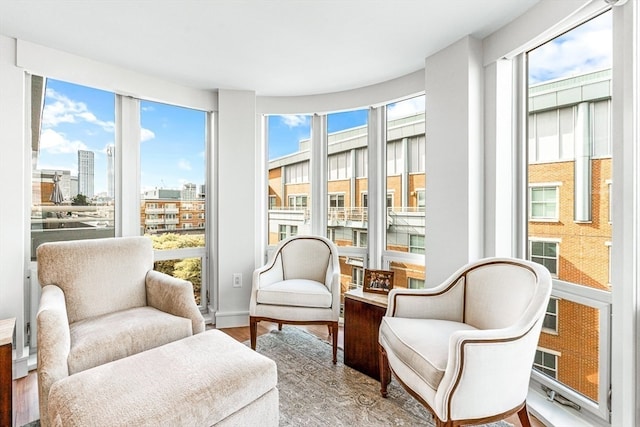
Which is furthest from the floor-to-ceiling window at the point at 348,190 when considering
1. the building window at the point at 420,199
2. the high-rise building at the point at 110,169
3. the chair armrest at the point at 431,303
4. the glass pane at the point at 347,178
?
the high-rise building at the point at 110,169

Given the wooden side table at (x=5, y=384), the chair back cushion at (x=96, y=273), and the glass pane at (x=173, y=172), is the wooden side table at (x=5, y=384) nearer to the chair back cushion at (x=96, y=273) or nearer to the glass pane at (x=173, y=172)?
the chair back cushion at (x=96, y=273)

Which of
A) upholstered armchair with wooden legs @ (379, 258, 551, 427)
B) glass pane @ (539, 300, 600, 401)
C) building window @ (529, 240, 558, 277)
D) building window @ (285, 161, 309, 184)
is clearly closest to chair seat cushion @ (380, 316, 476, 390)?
upholstered armchair with wooden legs @ (379, 258, 551, 427)

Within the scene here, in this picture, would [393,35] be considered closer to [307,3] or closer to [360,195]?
[307,3]

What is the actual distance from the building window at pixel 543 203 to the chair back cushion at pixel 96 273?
2.69 meters

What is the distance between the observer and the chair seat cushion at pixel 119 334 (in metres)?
1.59

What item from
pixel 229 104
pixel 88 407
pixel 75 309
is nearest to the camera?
pixel 88 407

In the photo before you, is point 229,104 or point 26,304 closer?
point 26,304

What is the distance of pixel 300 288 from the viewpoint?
2.58 m

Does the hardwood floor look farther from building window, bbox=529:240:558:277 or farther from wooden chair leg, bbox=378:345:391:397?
building window, bbox=529:240:558:277

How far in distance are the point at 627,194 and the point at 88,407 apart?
228 centimetres

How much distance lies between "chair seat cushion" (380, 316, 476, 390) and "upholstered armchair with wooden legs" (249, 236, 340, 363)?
0.66 metres

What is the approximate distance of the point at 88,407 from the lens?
1.12m

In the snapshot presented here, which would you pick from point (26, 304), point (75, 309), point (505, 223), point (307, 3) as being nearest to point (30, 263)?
point (26, 304)

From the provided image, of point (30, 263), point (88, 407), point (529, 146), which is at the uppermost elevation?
point (529, 146)
